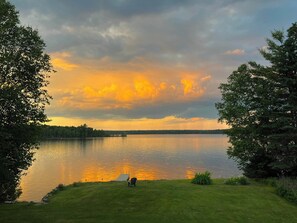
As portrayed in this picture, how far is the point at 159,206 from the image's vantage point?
19828 millimetres

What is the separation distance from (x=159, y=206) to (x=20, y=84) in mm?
13334

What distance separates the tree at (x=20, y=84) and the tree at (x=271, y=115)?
21315 millimetres

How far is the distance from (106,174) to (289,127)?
39303mm

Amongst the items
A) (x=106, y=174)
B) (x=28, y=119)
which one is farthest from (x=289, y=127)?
(x=106, y=174)

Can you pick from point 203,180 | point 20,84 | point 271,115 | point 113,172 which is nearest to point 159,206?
point 203,180

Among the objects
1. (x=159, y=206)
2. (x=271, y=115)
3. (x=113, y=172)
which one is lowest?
(x=113, y=172)

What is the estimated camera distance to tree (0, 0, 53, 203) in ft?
64.3

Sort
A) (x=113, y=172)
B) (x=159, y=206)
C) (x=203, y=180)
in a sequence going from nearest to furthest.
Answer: (x=159, y=206), (x=203, y=180), (x=113, y=172)

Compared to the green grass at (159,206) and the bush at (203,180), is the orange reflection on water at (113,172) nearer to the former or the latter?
the bush at (203,180)

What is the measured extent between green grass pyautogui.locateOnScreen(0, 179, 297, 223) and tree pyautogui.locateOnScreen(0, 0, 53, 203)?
3.48m

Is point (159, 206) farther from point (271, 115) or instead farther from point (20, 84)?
point (271, 115)

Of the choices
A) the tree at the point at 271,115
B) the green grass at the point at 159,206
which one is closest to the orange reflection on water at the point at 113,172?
the tree at the point at 271,115

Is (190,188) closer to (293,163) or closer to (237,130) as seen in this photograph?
(293,163)

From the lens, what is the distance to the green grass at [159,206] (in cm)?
1739
